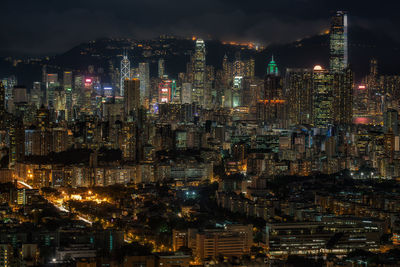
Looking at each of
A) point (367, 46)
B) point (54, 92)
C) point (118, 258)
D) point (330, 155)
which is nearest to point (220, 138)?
point (330, 155)

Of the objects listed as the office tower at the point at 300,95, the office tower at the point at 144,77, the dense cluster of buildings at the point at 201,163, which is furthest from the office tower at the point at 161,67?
the office tower at the point at 300,95

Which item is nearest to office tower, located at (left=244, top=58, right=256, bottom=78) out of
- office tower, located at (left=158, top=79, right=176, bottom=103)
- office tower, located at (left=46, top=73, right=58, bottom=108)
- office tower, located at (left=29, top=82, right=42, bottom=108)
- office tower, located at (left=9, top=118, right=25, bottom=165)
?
office tower, located at (left=158, top=79, right=176, bottom=103)

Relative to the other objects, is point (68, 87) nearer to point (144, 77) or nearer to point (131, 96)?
point (144, 77)

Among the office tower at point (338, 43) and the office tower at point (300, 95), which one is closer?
the office tower at point (338, 43)

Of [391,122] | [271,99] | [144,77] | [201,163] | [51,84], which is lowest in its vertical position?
[201,163]

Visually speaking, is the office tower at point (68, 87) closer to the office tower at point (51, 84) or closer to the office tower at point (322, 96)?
the office tower at point (51, 84)

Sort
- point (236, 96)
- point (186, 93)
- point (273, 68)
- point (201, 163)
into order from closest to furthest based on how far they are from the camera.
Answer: point (201, 163)
point (273, 68)
point (186, 93)
point (236, 96)

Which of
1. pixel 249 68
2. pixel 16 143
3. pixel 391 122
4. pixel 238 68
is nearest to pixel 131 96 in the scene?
pixel 238 68
